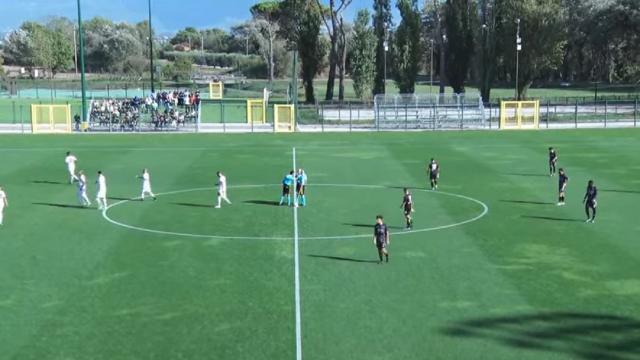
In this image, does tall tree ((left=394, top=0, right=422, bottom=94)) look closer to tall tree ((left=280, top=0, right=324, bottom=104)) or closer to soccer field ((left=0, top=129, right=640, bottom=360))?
tall tree ((left=280, top=0, right=324, bottom=104))

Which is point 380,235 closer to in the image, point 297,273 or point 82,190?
point 297,273

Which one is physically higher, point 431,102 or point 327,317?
point 431,102

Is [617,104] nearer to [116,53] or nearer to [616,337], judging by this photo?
[616,337]

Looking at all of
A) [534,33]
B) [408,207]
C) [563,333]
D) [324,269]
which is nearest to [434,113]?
[534,33]

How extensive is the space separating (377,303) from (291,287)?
2.49 metres

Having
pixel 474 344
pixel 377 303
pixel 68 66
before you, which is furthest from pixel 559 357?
pixel 68 66

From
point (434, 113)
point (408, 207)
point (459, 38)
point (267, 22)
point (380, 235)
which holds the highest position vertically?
point (267, 22)

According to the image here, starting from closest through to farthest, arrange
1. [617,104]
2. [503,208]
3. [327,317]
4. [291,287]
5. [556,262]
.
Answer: [327,317] → [291,287] → [556,262] → [503,208] → [617,104]


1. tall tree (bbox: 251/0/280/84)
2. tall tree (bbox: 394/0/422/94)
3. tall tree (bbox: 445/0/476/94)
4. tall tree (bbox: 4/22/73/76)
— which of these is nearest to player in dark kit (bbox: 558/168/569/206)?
tall tree (bbox: 394/0/422/94)

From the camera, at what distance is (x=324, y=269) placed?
70.2 ft

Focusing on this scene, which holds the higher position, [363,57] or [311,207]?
[363,57]

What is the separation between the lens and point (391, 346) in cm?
1590

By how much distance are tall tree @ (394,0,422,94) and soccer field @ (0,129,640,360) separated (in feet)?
154

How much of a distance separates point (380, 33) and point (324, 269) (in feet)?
231
